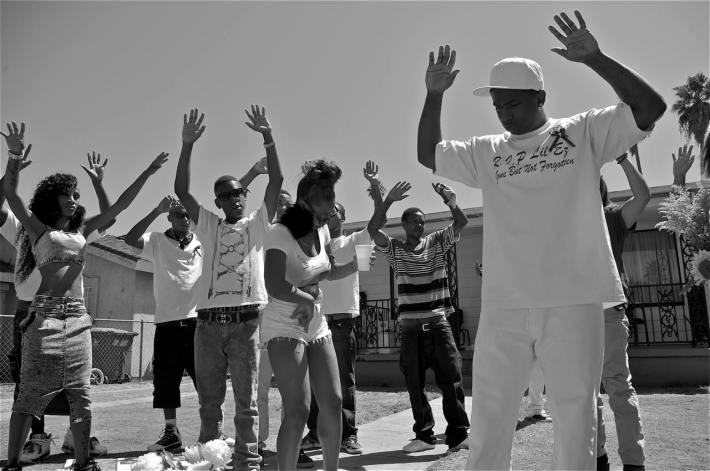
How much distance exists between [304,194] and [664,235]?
1199cm

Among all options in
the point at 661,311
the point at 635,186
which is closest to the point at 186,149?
the point at 635,186

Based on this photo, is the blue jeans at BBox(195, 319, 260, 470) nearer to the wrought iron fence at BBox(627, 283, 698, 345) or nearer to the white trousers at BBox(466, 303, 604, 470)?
the white trousers at BBox(466, 303, 604, 470)

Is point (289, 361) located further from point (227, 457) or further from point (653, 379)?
point (653, 379)

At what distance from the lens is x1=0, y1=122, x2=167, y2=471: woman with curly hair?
12.2 feet

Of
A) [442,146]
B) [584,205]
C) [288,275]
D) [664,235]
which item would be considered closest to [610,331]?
[584,205]

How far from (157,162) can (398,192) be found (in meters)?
2.05

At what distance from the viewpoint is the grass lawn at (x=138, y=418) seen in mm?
5341

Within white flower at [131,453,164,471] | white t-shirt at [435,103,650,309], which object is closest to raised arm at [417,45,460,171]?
white t-shirt at [435,103,650,309]

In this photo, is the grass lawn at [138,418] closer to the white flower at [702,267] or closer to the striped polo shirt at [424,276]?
the striped polo shirt at [424,276]

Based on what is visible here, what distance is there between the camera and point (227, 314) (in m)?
4.00

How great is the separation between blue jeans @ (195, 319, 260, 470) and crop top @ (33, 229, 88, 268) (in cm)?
110

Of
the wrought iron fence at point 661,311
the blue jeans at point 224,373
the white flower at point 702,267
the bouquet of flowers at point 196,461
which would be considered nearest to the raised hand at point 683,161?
the white flower at point 702,267

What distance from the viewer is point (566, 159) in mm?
2330

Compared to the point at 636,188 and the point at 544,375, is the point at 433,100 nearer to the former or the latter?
the point at 544,375
